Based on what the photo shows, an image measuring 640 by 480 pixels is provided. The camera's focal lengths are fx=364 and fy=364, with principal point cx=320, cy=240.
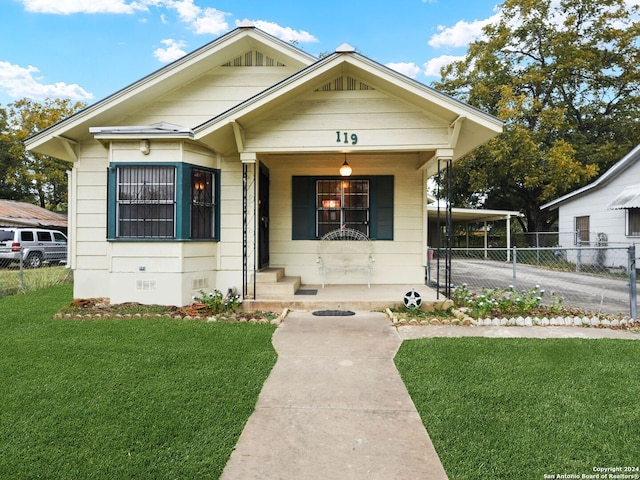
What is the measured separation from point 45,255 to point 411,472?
A: 1749cm

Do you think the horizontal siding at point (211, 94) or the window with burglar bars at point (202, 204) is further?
the horizontal siding at point (211, 94)

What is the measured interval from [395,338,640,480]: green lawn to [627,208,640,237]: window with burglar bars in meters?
10.6

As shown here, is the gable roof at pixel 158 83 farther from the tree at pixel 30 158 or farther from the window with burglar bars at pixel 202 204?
the tree at pixel 30 158

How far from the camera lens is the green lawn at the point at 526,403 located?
2135mm

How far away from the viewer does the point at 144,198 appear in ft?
20.5

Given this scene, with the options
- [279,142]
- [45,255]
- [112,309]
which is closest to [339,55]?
[279,142]

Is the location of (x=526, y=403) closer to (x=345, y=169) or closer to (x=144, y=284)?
(x=345, y=169)

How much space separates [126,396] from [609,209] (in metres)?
15.3

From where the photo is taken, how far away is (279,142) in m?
6.14

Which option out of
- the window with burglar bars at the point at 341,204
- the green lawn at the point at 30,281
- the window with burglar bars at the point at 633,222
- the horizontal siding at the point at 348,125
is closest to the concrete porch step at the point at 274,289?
the window with burglar bars at the point at 341,204

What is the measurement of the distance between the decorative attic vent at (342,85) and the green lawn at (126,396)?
13.2 ft

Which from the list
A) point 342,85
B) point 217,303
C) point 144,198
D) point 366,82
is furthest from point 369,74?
point 217,303

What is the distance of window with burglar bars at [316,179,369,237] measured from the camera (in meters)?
7.93

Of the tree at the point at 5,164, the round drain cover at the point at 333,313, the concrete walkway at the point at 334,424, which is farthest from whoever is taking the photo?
the tree at the point at 5,164
